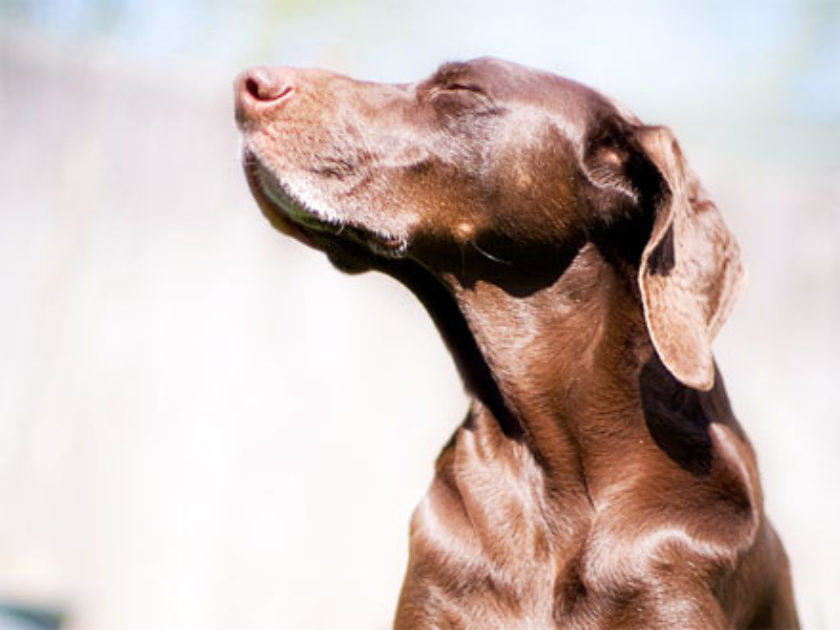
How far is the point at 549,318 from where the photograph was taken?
3205 millimetres

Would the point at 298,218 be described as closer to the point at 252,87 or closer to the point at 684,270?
the point at 252,87

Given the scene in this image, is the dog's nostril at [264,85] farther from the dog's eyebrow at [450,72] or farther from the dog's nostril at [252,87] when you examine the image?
the dog's eyebrow at [450,72]

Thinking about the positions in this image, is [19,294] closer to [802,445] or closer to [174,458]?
[174,458]

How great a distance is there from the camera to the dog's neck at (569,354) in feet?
10.2

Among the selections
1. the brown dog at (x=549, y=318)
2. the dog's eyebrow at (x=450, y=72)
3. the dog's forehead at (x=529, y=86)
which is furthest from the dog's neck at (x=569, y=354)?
the dog's eyebrow at (x=450, y=72)

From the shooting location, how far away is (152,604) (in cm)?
548

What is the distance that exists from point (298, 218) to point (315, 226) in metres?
0.04

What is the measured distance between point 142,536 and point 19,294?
3.72 feet

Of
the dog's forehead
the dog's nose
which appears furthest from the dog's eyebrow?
the dog's nose

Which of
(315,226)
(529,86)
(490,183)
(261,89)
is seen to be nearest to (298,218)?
(315,226)

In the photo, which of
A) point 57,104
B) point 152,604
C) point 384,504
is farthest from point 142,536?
point 57,104

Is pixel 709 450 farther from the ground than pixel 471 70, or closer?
closer

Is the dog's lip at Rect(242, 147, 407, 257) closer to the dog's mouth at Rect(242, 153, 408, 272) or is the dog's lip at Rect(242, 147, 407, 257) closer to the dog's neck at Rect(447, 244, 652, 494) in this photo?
the dog's mouth at Rect(242, 153, 408, 272)

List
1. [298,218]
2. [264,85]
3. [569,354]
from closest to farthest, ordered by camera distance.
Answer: [264,85], [298,218], [569,354]
